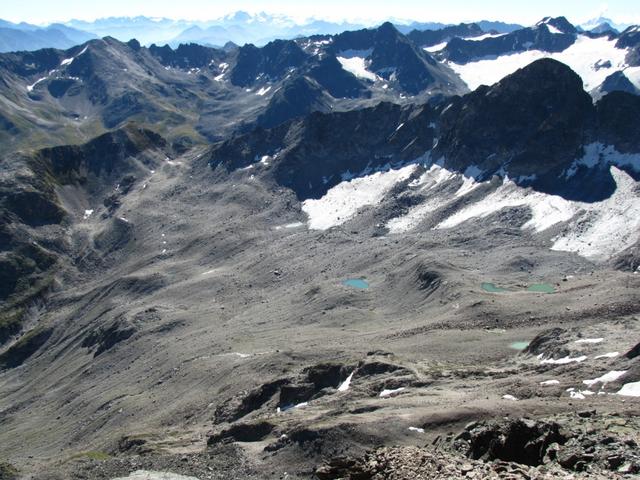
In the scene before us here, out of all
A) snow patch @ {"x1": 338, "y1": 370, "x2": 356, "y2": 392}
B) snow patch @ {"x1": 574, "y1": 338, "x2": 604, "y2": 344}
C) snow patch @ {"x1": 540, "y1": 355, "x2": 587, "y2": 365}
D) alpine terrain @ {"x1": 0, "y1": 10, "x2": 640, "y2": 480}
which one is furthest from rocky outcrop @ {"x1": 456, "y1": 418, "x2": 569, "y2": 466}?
snow patch @ {"x1": 574, "y1": 338, "x2": 604, "y2": 344}

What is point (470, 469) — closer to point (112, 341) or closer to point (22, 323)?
point (112, 341)

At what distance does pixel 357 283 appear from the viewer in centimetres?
16100

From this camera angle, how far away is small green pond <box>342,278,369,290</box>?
157975 mm

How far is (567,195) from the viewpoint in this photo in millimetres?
181000

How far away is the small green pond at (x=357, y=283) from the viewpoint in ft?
518

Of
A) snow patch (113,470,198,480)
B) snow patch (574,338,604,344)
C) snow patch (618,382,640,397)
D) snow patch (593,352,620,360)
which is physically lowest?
snow patch (574,338,604,344)

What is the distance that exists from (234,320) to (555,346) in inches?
3084

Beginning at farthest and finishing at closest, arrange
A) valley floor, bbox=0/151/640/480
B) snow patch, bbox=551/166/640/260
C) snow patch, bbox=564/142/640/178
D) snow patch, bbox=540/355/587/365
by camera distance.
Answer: snow patch, bbox=564/142/640/178 → snow patch, bbox=551/166/640/260 → snow patch, bbox=540/355/587/365 → valley floor, bbox=0/151/640/480

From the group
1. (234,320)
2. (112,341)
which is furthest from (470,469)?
(112,341)

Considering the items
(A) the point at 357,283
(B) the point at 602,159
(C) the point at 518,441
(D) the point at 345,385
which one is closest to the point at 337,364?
(D) the point at 345,385

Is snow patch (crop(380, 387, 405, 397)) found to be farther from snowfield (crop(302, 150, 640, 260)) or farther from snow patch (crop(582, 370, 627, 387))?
snowfield (crop(302, 150, 640, 260))

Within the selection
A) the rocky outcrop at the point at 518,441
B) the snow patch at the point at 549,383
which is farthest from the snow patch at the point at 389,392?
the rocky outcrop at the point at 518,441

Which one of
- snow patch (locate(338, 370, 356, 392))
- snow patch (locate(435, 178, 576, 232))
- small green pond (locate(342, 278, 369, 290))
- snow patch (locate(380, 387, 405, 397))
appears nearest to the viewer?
snow patch (locate(380, 387, 405, 397))

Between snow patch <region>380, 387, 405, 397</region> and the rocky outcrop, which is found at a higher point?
the rocky outcrop
